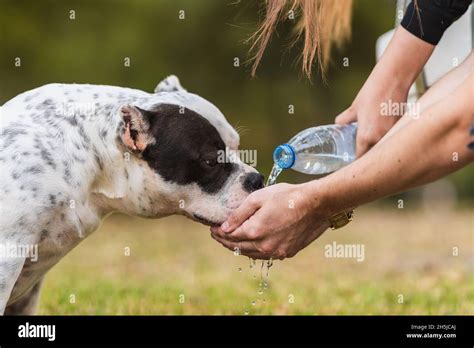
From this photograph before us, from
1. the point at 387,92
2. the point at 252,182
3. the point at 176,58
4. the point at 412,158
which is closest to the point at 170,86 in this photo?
the point at 252,182

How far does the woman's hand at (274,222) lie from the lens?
9.79ft

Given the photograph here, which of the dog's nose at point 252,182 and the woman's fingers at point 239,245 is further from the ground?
the dog's nose at point 252,182

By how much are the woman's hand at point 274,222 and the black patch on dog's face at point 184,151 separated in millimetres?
148

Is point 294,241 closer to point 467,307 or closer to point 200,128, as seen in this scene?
point 200,128

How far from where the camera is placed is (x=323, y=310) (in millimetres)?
4023

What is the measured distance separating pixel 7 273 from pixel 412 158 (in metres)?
1.39

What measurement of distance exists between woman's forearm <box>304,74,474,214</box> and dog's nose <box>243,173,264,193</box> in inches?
9.9

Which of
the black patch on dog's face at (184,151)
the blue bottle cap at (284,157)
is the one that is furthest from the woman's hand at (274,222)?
the blue bottle cap at (284,157)

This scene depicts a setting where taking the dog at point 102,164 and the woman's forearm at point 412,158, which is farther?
the dog at point 102,164

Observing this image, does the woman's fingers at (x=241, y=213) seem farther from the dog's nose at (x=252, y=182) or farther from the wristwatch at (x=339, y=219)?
the wristwatch at (x=339, y=219)

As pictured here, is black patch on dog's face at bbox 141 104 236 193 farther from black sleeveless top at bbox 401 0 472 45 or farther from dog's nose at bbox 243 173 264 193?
black sleeveless top at bbox 401 0 472 45

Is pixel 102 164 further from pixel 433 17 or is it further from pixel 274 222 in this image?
pixel 433 17

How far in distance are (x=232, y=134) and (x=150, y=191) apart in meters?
0.38
